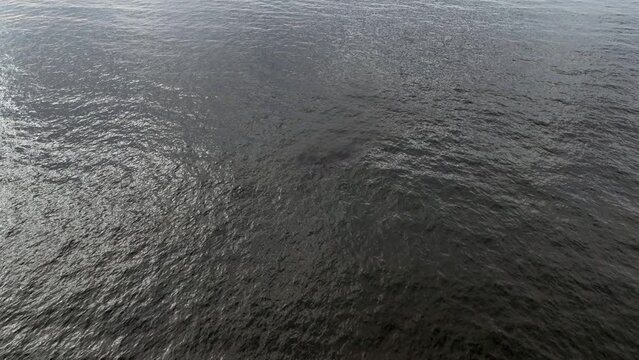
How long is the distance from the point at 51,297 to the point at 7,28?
1636 inches

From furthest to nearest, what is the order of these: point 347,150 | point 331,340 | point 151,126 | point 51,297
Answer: point 151,126 → point 347,150 → point 51,297 → point 331,340

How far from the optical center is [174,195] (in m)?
18.7

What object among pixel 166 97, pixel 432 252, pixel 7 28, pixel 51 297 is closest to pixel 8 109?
pixel 166 97

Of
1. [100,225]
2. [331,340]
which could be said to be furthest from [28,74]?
[331,340]

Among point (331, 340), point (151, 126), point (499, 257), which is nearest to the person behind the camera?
point (331, 340)

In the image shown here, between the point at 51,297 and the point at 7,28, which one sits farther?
the point at 7,28

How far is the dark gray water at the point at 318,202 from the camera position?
13273 millimetres

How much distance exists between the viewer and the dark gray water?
13.3 m

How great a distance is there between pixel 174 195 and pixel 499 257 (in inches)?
641

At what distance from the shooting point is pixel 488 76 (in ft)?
99.8

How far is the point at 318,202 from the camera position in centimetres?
1856

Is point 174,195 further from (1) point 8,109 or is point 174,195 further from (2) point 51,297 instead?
(1) point 8,109

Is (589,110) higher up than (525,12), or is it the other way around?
(525,12)

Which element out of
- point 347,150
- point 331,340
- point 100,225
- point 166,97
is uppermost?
point 166,97
